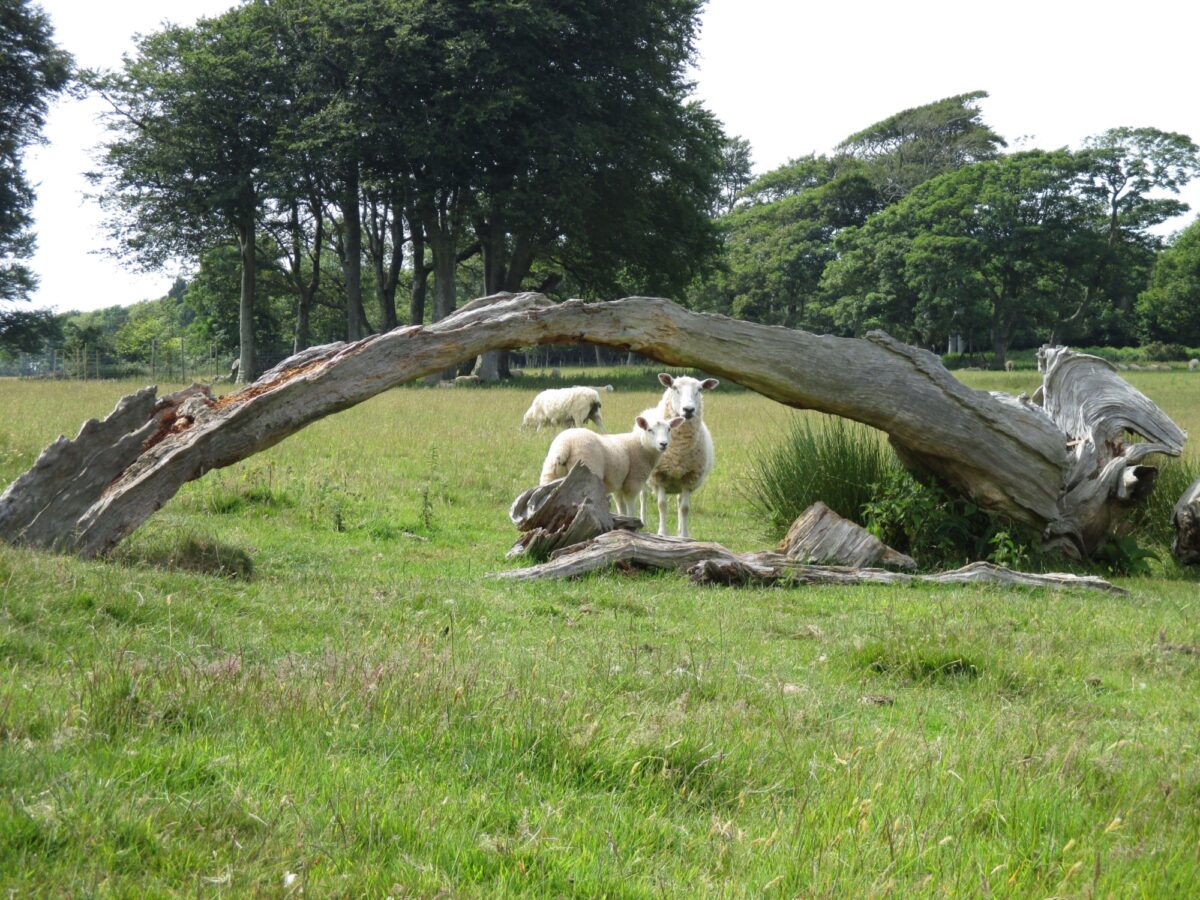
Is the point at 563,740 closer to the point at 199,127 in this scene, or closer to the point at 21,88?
the point at 199,127

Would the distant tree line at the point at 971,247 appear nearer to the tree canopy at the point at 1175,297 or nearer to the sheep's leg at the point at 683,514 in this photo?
the tree canopy at the point at 1175,297

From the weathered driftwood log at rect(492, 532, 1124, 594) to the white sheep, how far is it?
2821 mm

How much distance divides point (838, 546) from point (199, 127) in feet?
143

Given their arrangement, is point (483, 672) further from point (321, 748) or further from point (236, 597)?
point (236, 597)

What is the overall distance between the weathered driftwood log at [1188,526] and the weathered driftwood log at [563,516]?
263 inches

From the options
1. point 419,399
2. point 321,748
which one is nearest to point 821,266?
point 419,399

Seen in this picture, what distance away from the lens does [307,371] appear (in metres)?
9.70

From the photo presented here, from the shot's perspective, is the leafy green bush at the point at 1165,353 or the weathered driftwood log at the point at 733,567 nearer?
the weathered driftwood log at the point at 733,567

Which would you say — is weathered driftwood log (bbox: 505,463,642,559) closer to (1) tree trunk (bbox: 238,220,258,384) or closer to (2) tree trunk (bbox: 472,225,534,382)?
(2) tree trunk (bbox: 472,225,534,382)

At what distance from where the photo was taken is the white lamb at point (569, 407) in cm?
2414

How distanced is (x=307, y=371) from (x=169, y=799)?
268 inches

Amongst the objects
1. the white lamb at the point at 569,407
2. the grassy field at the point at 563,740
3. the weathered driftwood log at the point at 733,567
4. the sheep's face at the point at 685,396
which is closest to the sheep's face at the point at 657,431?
the sheep's face at the point at 685,396

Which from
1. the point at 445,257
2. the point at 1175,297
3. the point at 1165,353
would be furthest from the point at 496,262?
the point at 1175,297

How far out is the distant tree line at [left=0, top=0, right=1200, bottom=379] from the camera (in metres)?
41.8
